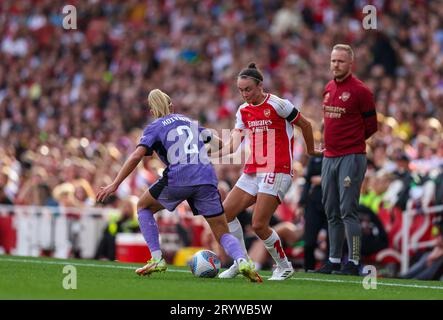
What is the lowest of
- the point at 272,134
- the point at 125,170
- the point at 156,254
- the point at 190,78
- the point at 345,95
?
the point at 156,254

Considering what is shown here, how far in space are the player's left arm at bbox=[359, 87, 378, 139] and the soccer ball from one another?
2.34m

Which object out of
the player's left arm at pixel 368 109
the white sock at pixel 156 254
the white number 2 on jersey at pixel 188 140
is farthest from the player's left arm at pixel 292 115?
the white sock at pixel 156 254

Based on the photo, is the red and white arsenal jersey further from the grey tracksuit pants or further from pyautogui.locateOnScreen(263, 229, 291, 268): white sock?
the grey tracksuit pants

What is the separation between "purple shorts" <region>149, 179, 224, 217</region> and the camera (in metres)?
10.9

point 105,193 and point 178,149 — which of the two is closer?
point 105,193

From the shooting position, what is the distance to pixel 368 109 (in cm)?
1253

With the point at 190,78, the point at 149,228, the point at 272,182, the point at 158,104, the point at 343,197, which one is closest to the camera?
the point at 158,104

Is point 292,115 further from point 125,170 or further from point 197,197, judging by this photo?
point 125,170

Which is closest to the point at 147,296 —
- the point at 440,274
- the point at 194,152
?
the point at 194,152

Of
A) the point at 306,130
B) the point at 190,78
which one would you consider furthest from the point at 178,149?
the point at 190,78

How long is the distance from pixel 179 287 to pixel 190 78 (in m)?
14.9

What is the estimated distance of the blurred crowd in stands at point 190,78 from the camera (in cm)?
1788

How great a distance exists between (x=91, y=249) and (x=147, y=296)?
10.1 metres

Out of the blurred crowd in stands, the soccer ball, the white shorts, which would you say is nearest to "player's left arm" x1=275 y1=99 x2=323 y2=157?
the white shorts
